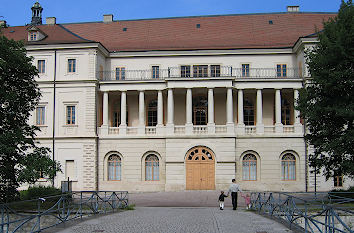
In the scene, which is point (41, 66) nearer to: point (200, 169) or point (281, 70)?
point (200, 169)

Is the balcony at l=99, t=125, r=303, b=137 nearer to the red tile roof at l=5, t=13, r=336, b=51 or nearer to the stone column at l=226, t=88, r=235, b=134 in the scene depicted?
the stone column at l=226, t=88, r=235, b=134

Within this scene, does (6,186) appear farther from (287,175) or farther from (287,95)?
(287,95)

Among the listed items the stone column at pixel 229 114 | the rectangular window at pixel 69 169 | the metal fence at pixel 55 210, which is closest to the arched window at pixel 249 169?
the stone column at pixel 229 114

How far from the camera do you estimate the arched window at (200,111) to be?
40312 mm

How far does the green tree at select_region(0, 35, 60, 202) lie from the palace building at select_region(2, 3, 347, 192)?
15240 mm

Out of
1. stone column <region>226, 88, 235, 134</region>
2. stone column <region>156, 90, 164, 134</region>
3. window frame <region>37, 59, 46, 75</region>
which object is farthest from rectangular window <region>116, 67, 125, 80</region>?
stone column <region>226, 88, 235, 134</region>

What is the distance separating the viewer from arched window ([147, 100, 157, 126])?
133ft

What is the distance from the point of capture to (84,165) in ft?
124

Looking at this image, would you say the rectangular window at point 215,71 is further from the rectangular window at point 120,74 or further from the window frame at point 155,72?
the rectangular window at point 120,74

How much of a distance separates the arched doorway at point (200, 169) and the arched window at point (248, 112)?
5136 millimetres

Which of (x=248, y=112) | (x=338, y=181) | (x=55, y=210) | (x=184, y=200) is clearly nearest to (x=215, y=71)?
(x=248, y=112)

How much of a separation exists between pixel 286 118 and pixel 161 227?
87.4ft

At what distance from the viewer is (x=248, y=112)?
132 feet

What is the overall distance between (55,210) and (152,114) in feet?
83.7
